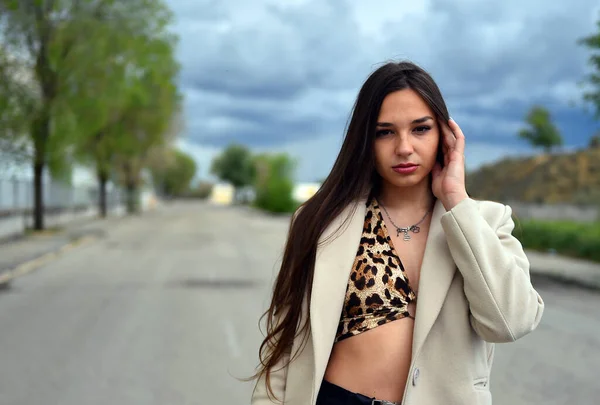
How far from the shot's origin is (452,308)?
2.20 m

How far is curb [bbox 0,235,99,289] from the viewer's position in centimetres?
1544

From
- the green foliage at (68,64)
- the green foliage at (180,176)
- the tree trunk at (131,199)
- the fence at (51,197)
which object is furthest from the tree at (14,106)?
the green foliage at (180,176)

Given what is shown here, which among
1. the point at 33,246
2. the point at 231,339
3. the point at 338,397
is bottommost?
the point at 33,246

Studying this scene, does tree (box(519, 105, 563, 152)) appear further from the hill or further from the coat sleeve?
the coat sleeve

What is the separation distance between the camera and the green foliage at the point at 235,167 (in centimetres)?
13112

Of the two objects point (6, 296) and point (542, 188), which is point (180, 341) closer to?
point (6, 296)

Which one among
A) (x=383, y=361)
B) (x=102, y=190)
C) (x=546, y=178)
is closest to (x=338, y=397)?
(x=383, y=361)

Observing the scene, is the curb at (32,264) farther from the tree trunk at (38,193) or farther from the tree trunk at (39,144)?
the tree trunk at (38,193)

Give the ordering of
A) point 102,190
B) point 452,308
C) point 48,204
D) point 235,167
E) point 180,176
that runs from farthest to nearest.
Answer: point 180,176, point 235,167, point 102,190, point 48,204, point 452,308

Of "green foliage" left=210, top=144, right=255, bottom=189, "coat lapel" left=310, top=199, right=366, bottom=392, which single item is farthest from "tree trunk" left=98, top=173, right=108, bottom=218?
"green foliage" left=210, top=144, right=255, bottom=189

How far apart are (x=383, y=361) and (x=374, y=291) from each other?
21 centimetres

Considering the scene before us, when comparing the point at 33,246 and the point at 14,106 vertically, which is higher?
the point at 14,106

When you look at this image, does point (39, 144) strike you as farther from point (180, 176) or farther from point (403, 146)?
point (180, 176)

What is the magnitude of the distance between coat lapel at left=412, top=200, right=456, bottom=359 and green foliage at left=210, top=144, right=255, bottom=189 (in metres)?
129
